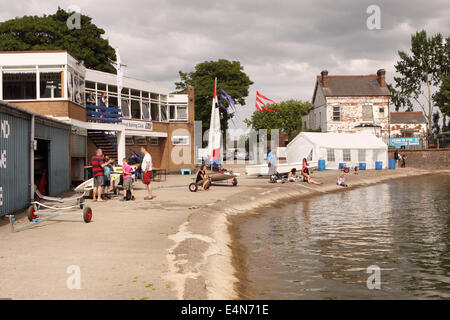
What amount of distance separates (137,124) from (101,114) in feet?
24.6

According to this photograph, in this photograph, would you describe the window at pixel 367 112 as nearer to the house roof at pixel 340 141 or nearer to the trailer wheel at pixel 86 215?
the house roof at pixel 340 141

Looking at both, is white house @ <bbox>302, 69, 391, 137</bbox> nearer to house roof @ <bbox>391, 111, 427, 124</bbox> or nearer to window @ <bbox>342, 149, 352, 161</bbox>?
house roof @ <bbox>391, 111, 427, 124</bbox>

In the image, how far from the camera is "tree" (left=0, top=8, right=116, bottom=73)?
4109 cm

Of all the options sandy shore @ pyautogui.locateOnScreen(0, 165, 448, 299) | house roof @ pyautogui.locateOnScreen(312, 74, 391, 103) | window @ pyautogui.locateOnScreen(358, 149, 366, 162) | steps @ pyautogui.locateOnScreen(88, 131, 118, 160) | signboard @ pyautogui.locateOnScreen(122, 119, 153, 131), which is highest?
house roof @ pyautogui.locateOnScreen(312, 74, 391, 103)

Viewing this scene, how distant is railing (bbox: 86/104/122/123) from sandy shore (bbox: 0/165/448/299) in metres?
11.5

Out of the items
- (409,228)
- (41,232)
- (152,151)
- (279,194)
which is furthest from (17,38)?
(409,228)

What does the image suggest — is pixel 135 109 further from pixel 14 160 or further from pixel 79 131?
pixel 14 160

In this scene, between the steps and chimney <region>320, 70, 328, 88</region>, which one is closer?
the steps

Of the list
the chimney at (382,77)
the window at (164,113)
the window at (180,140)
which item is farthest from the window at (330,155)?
the chimney at (382,77)

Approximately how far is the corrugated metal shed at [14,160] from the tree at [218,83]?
44.8m

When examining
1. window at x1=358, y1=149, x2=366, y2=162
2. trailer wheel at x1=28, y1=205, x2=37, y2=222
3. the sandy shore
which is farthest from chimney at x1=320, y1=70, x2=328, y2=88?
trailer wheel at x1=28, y1=205, x2=37, y2=222

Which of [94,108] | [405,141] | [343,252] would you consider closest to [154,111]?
[94,108]

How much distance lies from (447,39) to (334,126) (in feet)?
73.3
